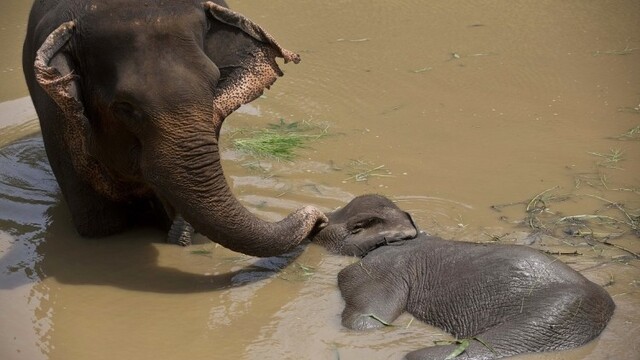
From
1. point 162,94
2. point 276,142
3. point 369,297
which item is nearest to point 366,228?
point 369,297

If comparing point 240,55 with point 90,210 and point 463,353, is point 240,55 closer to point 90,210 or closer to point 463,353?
point 90,210

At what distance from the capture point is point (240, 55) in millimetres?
6246

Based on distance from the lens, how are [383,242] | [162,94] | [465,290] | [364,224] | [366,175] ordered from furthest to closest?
[366,175] < [364,224] < [383,242] < [465,290] < [162,94]

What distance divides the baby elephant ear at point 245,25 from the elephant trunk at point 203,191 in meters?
0.88

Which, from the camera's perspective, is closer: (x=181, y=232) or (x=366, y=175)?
(x=181, y=232)

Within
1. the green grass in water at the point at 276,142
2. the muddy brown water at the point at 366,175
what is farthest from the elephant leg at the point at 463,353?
the green grass in water at the point at 276,142

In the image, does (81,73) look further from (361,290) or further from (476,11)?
(476,11)

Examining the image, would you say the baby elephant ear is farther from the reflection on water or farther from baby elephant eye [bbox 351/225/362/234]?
the reflection on water

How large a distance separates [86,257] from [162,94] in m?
1.61

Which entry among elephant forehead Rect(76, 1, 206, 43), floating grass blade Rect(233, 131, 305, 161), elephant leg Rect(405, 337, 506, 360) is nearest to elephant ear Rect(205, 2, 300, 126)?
elephant forehead Rect(76, 1, 206, 43)

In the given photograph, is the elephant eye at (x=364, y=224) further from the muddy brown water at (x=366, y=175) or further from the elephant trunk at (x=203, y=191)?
the elephant trunk at (x=203, y=191)

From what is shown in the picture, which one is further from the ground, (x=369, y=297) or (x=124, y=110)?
(x=124, y=110)

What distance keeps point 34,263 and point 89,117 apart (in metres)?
1.06

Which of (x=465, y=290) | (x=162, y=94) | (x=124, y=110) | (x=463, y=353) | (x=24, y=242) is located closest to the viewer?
(x=463, y=353)
